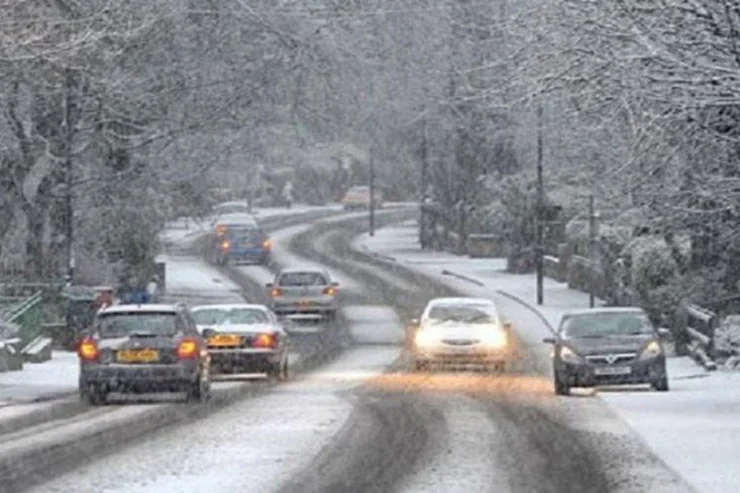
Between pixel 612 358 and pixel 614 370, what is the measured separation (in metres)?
0.19

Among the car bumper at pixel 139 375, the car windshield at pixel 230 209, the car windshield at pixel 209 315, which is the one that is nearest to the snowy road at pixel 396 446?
the car bumper at pixel 139 375

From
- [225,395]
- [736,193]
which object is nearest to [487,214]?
[225,395]

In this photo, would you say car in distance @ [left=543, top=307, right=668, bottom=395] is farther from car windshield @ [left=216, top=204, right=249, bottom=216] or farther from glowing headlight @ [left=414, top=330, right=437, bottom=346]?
car windshield @ [left=216, top=204, right=249, bottom=216]

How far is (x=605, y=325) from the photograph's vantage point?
36875 mm

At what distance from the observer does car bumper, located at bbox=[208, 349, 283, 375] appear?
39812 millimetres

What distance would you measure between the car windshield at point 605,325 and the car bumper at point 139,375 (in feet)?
24.4

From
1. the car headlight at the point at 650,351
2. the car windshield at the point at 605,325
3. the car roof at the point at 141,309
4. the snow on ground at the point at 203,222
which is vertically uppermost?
the car roof at the point at 141,309

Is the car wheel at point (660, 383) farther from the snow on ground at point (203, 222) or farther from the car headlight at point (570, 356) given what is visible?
the snow on ground at point (203, 222)

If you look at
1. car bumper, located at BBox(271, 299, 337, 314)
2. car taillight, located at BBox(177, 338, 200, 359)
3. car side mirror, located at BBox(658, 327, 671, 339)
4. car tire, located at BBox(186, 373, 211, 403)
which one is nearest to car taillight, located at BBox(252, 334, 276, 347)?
car tire, located at BBox(186, 373, 211, 403)

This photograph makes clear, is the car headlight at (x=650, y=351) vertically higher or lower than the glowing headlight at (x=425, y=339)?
higher

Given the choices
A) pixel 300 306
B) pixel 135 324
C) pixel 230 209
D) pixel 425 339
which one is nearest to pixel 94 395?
pixel 135 324

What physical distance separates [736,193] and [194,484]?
378 inches

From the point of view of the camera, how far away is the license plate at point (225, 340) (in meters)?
39.9

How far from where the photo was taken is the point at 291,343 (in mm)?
55031
